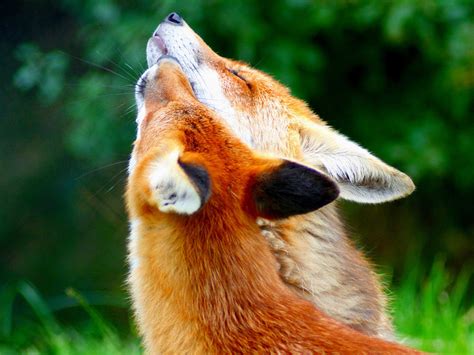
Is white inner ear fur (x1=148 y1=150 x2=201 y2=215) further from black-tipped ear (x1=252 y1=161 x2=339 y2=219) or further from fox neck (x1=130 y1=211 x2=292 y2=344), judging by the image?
black-tipped ear (x1=252 y1=161 x2=339 y2=219)

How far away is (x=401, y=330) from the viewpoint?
528 cm

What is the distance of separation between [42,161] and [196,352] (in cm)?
440

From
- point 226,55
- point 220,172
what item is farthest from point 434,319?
point 220,172

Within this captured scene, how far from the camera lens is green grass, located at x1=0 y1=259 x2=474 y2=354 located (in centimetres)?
490

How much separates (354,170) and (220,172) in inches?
40.8

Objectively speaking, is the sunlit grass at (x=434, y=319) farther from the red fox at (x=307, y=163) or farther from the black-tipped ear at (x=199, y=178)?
the black-tipped ear at (x=199, y=178)

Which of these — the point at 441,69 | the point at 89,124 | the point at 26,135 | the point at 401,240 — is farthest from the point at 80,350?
the point at 401,240

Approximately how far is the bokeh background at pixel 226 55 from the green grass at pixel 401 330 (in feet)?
0.05

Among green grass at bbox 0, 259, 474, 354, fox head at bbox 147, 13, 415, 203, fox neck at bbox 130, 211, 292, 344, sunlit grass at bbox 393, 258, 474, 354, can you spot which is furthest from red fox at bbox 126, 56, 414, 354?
sunlit grass at bbox 393, 258, 474, 354

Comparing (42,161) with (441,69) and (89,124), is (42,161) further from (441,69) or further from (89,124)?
(441,69)

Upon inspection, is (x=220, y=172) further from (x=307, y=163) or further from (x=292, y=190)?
(x=307, y=163)

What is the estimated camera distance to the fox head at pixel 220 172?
9.53 feet

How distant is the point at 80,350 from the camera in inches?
196

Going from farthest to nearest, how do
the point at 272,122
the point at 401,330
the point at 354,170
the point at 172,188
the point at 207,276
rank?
the point at 401,330
the point at 272,122
the point at 354,170
the point at 207,276
the point at 172,188
